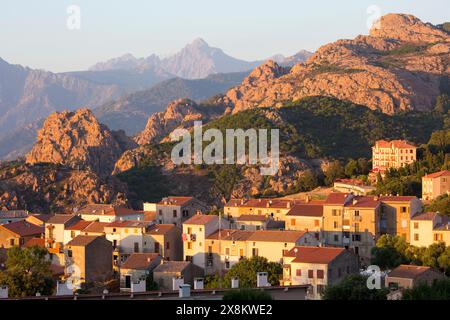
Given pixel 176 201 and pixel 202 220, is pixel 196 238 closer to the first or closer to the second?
pixel 202 220

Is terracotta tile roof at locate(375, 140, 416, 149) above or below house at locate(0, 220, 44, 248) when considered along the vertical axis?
above

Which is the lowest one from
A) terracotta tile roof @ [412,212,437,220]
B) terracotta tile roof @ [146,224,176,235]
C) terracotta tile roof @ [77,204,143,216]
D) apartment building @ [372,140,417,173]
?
terracotta tile roof @ [146,224,176,235]

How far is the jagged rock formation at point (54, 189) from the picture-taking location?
92.2 metres

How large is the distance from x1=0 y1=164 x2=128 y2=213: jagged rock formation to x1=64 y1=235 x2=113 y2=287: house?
42.3 metres

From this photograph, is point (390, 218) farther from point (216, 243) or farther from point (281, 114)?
point (281, 114)

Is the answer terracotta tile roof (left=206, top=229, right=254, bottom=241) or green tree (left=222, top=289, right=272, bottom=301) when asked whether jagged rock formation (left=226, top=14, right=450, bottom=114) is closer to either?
terracotta tile roof (left=206, top=229, right=254, bottom=241)

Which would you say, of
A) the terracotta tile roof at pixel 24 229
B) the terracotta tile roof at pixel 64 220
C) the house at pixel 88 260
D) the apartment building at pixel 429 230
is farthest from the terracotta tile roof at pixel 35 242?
the apartment building at pixel 429 230

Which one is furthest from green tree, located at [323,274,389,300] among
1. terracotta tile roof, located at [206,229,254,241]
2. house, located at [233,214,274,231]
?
house, located at [233,214,274,231]

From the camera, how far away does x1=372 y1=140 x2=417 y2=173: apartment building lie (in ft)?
270

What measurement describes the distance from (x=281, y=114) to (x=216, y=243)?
7400 cm

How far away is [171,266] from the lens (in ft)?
141

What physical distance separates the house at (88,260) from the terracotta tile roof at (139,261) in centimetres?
149

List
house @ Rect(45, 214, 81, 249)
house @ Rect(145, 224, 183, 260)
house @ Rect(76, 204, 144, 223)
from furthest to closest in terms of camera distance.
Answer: house @ Rect(76, 204, 144, 223), house @ Rect(45, 214, 81, 249), house @ Rect(145, 224, 183, 260)

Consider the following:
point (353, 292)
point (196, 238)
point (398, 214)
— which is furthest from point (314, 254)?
point (353, 292)
